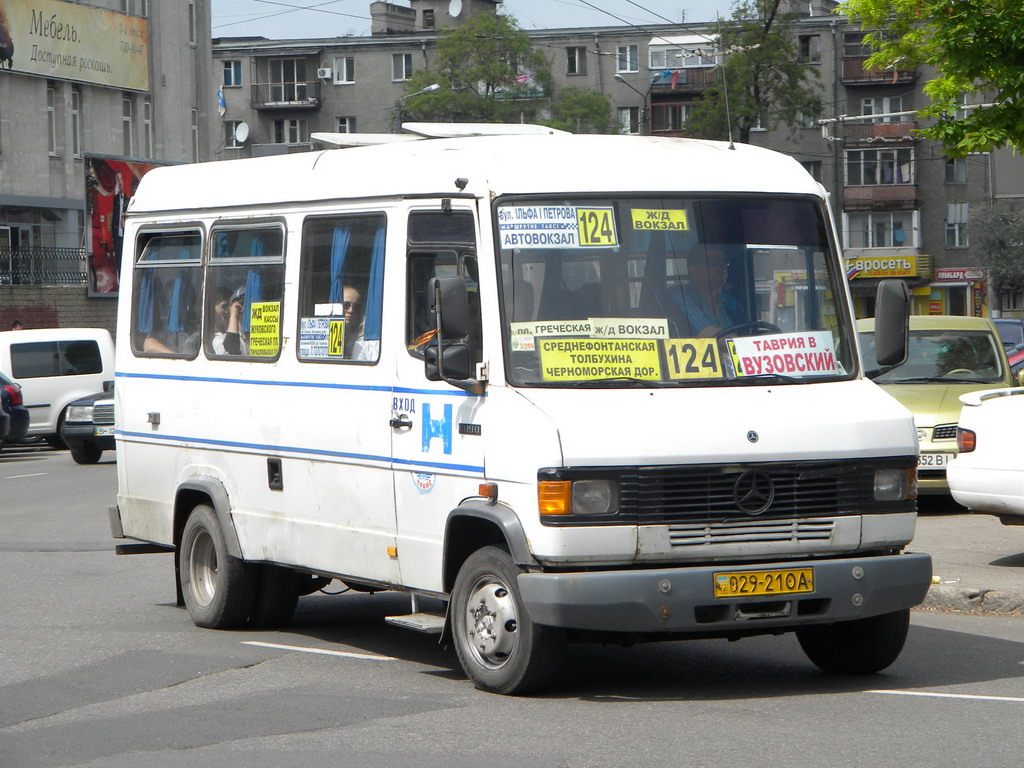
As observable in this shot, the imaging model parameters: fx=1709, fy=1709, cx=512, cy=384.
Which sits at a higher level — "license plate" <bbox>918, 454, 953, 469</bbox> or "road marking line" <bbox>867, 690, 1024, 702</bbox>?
"license plate" <bbox>918, 454, 953, 469</bbox>

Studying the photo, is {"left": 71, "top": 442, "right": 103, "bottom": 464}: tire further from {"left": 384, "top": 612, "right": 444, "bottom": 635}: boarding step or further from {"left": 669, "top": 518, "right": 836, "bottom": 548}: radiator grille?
{"left": 669, "top": 518, "right": 836, "bottom": 548}: radiator grille

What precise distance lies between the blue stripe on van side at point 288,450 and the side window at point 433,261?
55 centimetres

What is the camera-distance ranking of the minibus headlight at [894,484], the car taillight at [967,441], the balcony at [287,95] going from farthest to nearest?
the balcony at [287,95] < the car taillight at [967,441] < the minibus headlight at [894,484]

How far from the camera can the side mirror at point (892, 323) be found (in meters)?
8.11

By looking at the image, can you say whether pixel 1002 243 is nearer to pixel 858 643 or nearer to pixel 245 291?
pixel 245 291

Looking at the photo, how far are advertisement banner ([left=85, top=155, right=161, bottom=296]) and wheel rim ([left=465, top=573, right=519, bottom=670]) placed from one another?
40.1 meters

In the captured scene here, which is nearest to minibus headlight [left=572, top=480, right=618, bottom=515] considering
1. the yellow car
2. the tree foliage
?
the yellow car

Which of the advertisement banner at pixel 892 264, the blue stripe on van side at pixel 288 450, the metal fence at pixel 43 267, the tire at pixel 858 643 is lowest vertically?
the tire at pixel 858 643

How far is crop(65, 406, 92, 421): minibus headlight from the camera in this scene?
26.6m

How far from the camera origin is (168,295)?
1054 cm

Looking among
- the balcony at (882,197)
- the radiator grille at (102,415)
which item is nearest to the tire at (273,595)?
the radiator grille at (102,415)

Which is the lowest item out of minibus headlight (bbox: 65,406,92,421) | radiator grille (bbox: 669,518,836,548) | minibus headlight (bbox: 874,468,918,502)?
minibus headlight (bbox: 65,406,92,421)

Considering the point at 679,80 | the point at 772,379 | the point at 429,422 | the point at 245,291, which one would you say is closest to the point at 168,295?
the point at 245,291

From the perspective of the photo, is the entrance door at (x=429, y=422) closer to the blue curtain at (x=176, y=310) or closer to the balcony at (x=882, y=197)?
the blue curtain at (x=176, y=310)
